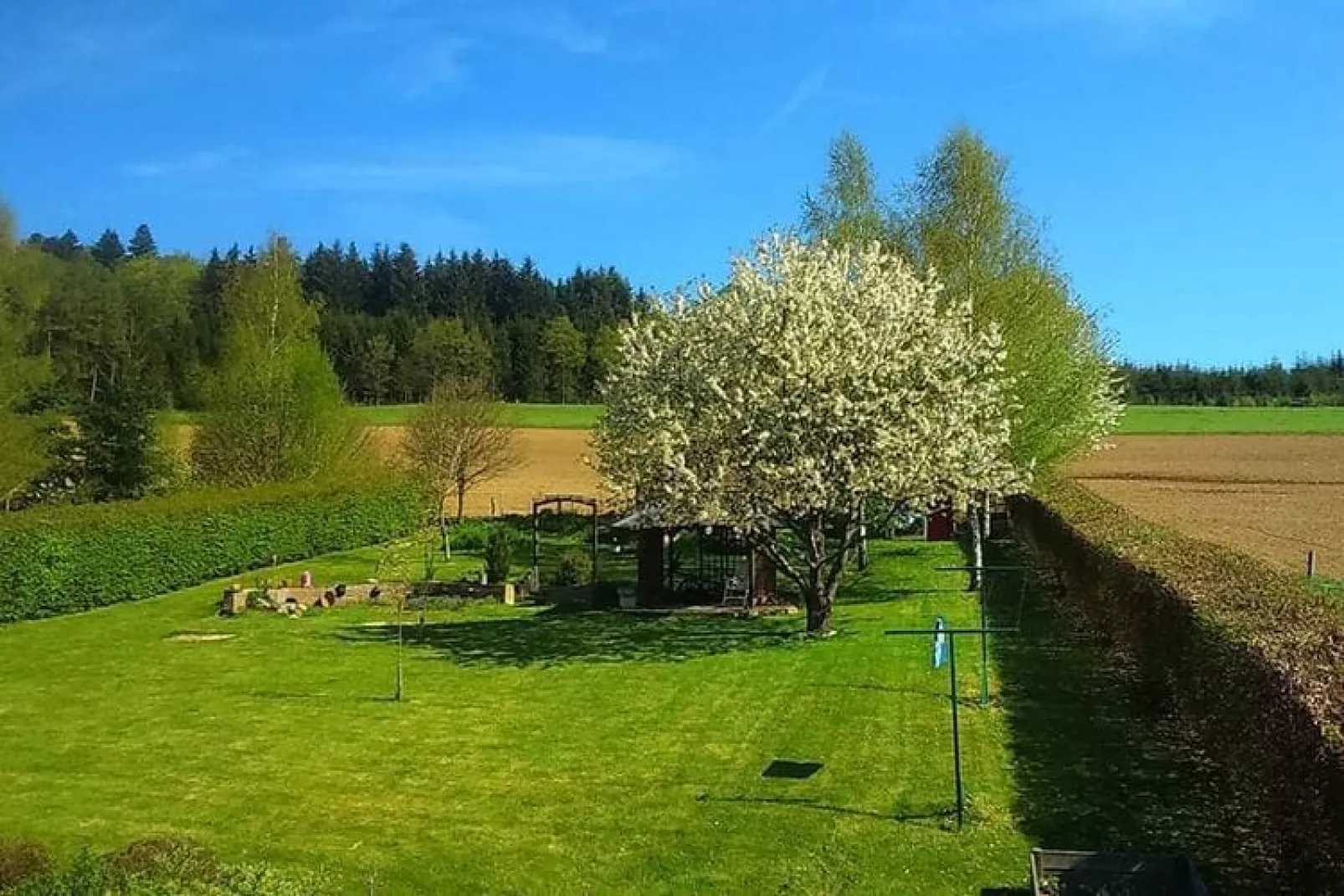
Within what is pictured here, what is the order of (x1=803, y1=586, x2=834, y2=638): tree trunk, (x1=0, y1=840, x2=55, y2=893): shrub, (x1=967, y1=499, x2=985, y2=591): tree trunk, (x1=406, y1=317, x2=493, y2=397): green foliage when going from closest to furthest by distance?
(x1=0, y1=840, x2=55, y2=893): shrub
(x1=803, y1=586, x2=834, y2=638): tree trunk
(x1=967, y1=499, x2=985, y2=591): tree trunk
(x1=406, y1=317, x2=493, y2=397): green foliage

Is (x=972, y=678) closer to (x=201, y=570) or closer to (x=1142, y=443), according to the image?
(x=201, y=570)

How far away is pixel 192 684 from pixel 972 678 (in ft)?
42.1

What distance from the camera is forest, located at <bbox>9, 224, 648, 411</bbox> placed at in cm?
5538

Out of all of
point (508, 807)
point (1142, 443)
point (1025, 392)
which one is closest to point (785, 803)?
point (508, 807)

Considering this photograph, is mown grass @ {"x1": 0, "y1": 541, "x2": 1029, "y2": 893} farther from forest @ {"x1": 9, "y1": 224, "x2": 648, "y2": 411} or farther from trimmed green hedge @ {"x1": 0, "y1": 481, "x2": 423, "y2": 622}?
forest @ {"x1": 9, "y1": 224, "x2": 648, "y2": 411}

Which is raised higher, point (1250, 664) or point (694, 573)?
point (1250, 664)

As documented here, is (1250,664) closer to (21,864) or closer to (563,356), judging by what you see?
(21,864)

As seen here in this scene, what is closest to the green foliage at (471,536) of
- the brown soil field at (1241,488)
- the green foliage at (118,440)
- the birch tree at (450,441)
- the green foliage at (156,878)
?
the birch tree at (450,441)

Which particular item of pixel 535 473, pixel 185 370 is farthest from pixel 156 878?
pixel 535 473

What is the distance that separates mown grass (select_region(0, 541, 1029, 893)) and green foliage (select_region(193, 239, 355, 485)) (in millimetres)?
19227

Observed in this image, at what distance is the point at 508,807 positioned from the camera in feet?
42.7

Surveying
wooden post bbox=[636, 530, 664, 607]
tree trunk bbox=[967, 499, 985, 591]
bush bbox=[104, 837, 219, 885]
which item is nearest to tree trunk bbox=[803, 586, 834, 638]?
tree trunk bbox=[967, 499, 985, 591]

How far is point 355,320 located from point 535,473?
134 feet

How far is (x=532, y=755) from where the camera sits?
49.6 feet
